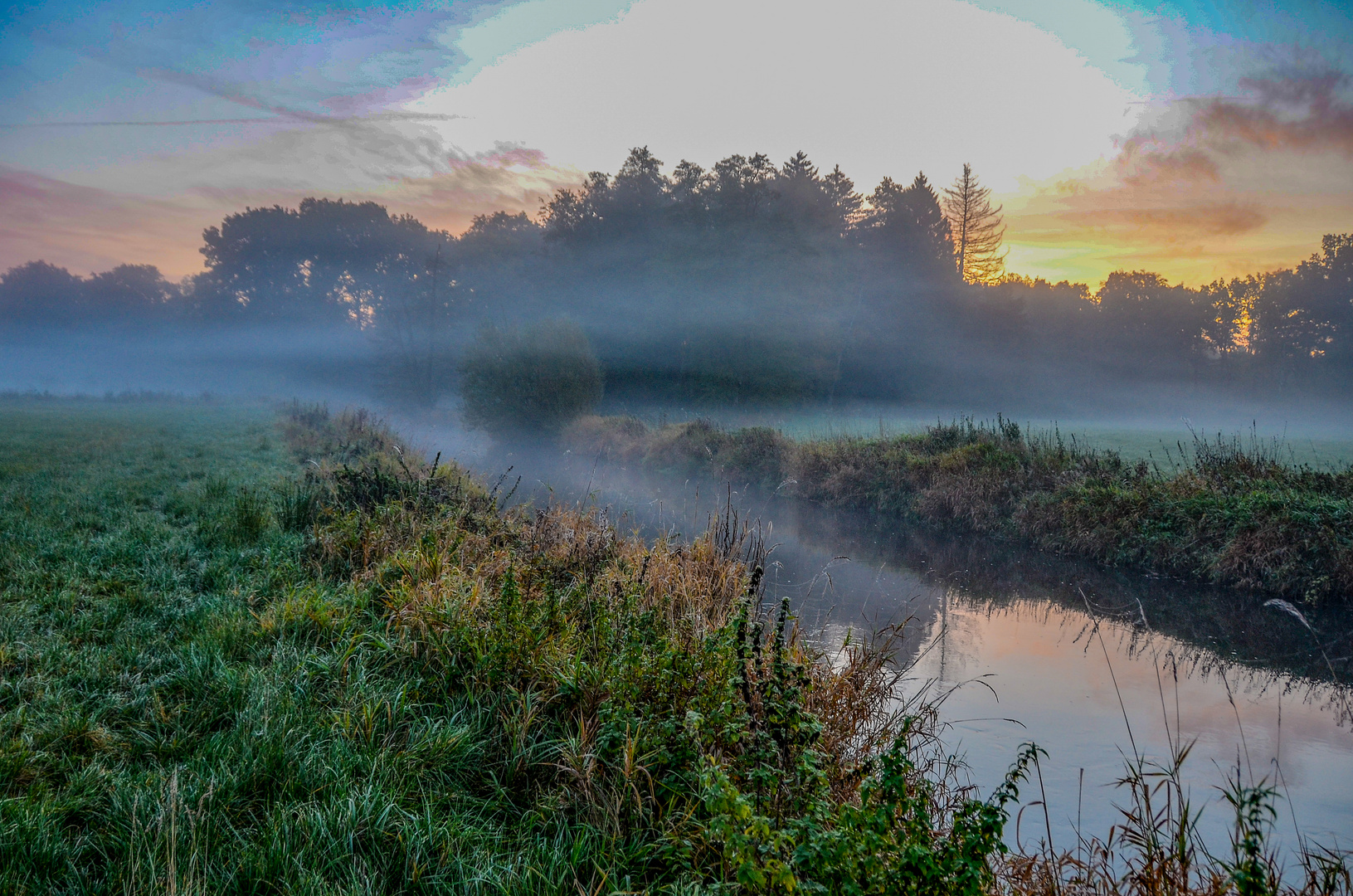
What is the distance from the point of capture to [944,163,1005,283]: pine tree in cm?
4719

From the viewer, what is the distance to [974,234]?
157 ft

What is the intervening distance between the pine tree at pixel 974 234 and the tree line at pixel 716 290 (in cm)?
13

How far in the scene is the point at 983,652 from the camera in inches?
302

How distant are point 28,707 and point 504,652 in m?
2.57

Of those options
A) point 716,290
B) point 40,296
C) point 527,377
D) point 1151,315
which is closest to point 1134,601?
point 527,377

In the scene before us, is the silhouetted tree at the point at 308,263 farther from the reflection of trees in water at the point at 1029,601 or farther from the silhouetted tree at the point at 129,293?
the reflection of trees in water at the point at 1029,601

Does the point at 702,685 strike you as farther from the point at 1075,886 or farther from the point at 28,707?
the point at 28,707

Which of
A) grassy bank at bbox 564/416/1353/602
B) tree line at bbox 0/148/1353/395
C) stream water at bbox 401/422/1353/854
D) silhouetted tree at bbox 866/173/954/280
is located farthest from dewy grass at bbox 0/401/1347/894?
silhouetted tree at bbox 866/173/954/280

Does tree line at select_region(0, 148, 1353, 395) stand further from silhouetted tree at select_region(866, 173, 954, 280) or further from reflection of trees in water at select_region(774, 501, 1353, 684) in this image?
reflection of trees in water at select_region(774, 501, 1353, 684)

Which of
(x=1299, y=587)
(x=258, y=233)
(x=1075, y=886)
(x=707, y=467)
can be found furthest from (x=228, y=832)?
(x=258, y=233)

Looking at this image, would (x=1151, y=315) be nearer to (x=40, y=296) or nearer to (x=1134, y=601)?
(x=1134, y=601)

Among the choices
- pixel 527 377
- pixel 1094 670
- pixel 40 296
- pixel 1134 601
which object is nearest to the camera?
pixel 1094 670

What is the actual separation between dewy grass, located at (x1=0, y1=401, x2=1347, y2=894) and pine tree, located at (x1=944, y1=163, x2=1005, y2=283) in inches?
1912

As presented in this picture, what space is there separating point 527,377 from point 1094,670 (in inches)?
1021
